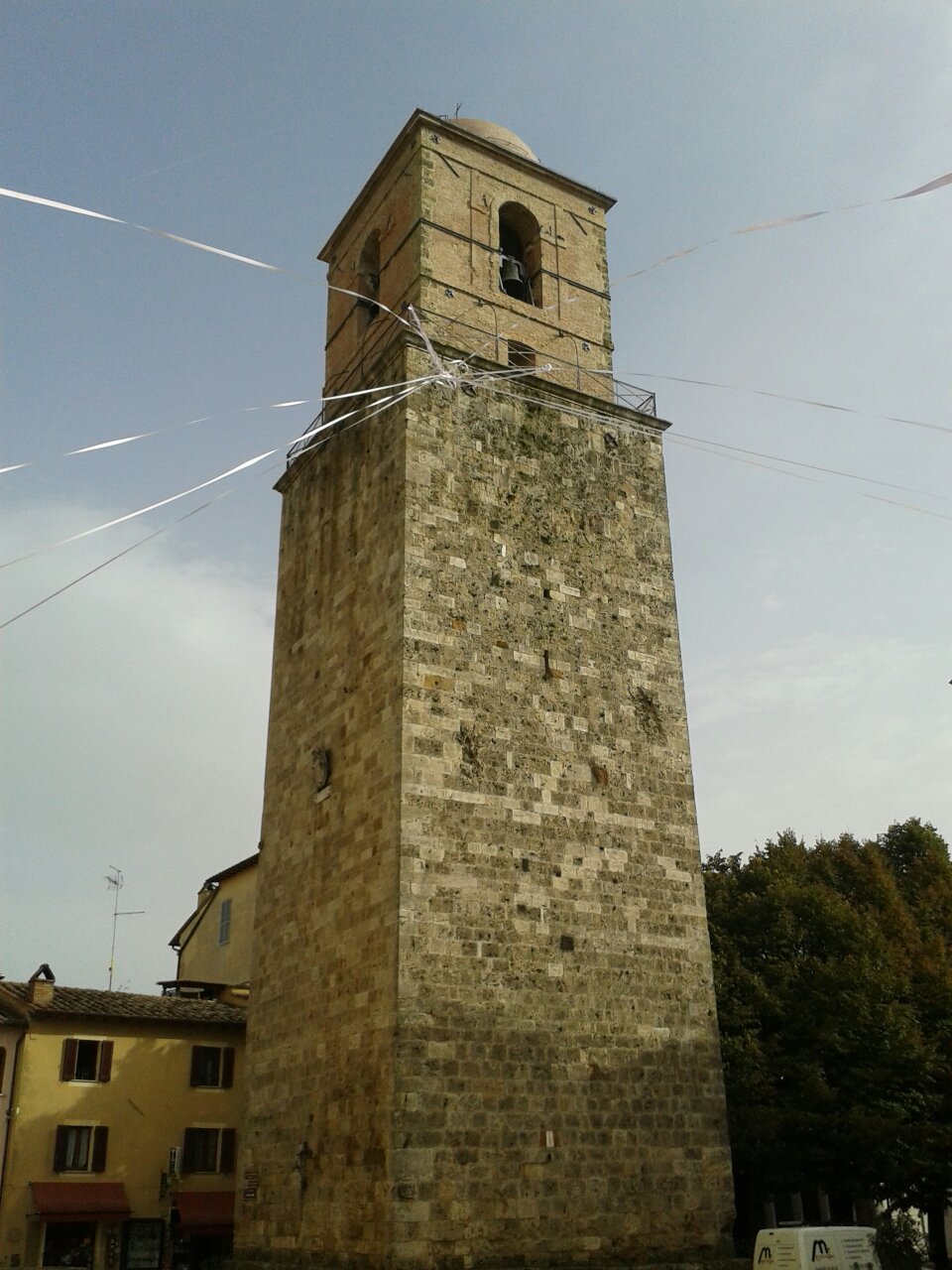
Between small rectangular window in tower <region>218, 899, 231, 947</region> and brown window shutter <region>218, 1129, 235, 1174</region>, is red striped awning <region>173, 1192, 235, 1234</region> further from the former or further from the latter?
small rectangular window in tower <region>218, 899, 231, 947</region>

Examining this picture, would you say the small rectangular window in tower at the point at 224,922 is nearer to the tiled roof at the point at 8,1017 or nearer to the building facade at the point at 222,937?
the building facade at the point at 222,937

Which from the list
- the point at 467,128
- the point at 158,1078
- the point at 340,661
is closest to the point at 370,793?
the point at 340,661

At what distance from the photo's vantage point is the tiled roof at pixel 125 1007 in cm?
1841

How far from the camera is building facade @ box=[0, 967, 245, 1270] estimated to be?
17.0 m

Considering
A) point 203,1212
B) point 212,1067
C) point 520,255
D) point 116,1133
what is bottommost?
point 203,1212

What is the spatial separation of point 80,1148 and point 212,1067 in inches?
96.9

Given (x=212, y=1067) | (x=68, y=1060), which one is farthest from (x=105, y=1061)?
(x=212, y=1067)

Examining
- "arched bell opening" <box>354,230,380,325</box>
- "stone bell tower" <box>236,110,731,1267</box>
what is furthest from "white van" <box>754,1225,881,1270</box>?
"arched bell opening" <box>354,230,380,325</box>

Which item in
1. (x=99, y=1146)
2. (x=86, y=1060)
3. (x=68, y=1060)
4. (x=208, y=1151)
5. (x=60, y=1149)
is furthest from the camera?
(x=208, y=1151)

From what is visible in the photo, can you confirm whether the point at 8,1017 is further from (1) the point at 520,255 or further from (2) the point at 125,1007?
(1) the point at 520,255

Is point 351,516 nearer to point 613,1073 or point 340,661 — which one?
point 340,661

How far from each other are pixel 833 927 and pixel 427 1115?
12361mm

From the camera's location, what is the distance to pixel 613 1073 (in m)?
12.3

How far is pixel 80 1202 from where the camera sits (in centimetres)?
1703
